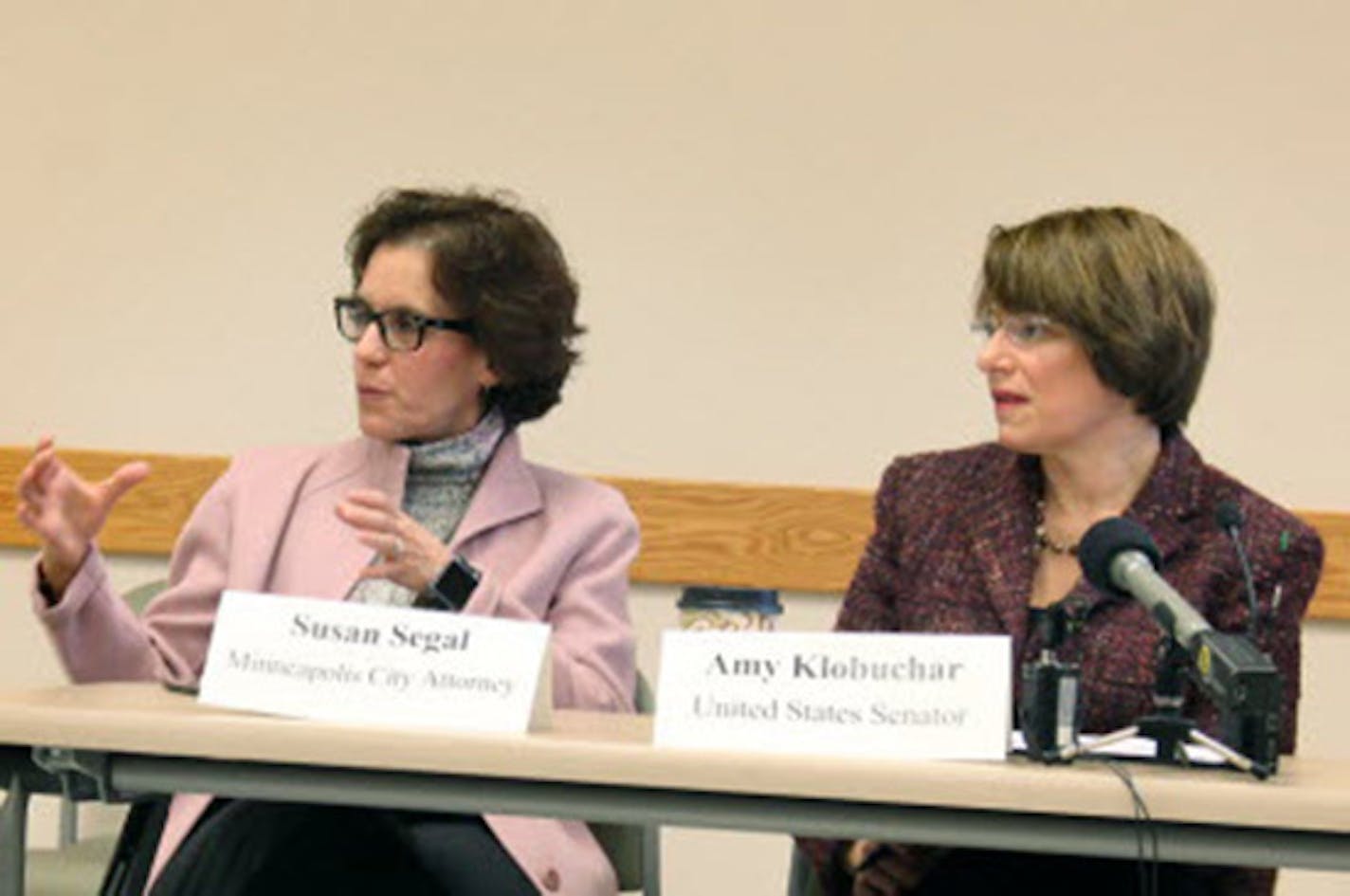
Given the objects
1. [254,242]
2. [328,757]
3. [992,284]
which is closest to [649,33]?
[254,242]

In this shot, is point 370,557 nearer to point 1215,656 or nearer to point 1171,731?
point 1171,731

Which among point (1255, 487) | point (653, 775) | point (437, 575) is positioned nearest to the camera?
point (653, 775)

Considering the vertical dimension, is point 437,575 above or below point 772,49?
below

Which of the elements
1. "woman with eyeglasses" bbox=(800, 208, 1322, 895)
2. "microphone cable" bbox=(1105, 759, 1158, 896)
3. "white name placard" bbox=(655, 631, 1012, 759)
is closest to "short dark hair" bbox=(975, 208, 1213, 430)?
"woman with eyeglasses" bbox=(800, 208, 1322, 895)

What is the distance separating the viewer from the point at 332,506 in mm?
3051

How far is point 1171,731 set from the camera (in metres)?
2.30

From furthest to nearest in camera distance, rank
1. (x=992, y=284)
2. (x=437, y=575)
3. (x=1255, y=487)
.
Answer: (x=1255, y=487) < (x=992, y=284) < (x=437, y=575)

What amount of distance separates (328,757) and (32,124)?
8.48 feet

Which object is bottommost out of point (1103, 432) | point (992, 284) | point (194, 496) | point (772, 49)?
point (194, 496)

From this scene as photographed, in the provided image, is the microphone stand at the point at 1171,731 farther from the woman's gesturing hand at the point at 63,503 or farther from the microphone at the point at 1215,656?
the woman's gesturing hand at the point at 63,503

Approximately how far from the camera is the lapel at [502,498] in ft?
9.93

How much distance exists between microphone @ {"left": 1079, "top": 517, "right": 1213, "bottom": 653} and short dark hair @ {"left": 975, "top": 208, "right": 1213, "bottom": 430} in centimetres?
64

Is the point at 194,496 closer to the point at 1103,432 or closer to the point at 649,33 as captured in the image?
the point at 649,33

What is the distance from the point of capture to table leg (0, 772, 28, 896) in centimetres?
222
